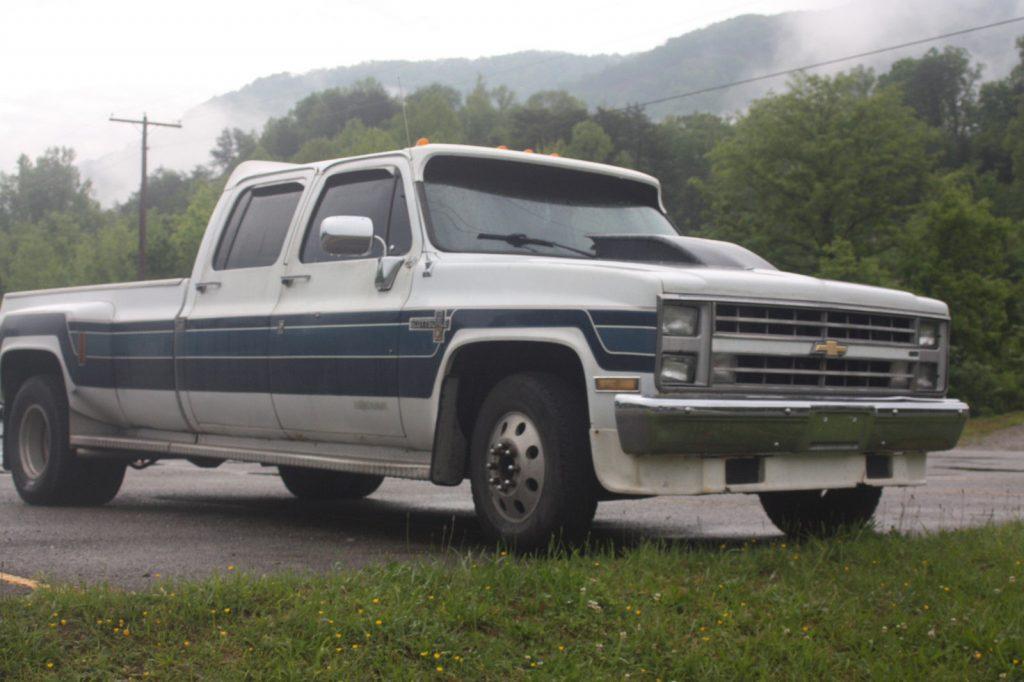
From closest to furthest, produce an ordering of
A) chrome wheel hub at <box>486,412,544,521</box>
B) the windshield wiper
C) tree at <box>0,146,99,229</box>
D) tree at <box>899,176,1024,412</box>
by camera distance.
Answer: chrome wheel hub at <box>486,412,544,521</box> < the windshield wiper < tree at <box>899,176,1024,412</box> < tree at <box>0,146,99,229</box>

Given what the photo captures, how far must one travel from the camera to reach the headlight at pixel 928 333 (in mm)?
7348

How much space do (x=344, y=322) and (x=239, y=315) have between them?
1.12 meters

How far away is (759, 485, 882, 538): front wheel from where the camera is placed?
7750 millimetres

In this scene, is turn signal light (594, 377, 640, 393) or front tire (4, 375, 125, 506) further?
front tire (4, 375, 125, 506)

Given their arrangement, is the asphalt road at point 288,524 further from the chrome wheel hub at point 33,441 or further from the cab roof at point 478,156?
the cab roof at point 478,156

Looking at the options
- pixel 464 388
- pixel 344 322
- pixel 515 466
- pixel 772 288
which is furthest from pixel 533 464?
pixel 344 322

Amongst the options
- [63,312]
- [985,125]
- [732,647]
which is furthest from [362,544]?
[985,125]

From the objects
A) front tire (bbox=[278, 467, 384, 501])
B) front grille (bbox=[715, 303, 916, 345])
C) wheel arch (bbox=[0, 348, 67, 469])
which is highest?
front grille (bbox=[715, 303, 916, 345])

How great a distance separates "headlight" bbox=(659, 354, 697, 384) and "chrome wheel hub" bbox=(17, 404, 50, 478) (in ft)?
18.4

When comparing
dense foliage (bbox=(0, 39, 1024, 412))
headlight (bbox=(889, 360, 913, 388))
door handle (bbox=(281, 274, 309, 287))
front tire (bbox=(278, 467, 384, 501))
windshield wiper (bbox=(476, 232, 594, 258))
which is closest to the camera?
headlight (bbox=(889, 360, 913, 388))

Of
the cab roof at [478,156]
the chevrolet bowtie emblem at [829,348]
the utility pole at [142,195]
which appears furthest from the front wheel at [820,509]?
the utility pole at [142,195]

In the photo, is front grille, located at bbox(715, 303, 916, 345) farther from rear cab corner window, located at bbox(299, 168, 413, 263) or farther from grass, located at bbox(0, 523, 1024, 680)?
rear cab corner window, located at bbox(299, 168, 413, 263)

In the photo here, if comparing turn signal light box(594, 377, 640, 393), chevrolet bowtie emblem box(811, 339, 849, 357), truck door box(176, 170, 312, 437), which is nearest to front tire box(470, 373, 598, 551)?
turn signal light box(594, 377, 640, 393)

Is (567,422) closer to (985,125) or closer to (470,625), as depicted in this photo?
(470,625)
